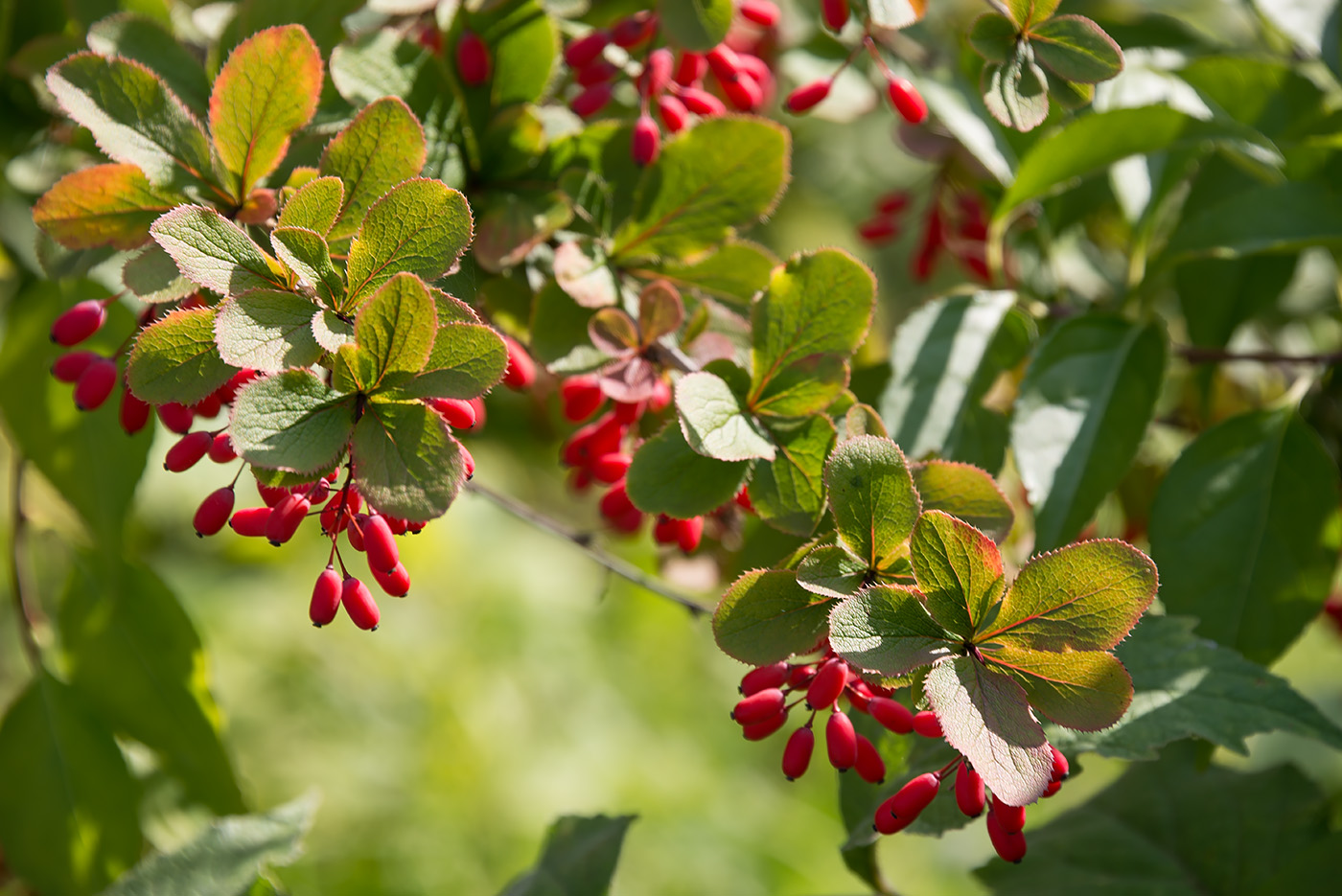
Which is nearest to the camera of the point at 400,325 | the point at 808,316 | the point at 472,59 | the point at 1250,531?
the point at 400,325

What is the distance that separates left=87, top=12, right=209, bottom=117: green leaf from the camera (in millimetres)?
558

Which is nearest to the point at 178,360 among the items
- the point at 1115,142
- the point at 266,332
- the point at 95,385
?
the point at 266,332

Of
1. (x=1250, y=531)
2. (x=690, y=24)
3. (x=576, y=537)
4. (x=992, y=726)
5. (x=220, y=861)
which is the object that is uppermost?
(x=690, y=24)

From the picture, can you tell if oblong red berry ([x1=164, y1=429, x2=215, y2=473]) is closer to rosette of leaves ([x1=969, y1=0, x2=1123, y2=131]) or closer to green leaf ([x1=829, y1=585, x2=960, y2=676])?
green leaf ([x1=829, y1=585, x2=960, y2=676])

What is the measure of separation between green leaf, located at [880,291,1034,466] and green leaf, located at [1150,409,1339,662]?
15 centimetres

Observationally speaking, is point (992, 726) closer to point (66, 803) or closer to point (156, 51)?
point (156, 51)

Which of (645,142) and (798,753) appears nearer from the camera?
(798,753)

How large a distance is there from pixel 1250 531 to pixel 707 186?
44 cm

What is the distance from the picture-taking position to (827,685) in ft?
1.34

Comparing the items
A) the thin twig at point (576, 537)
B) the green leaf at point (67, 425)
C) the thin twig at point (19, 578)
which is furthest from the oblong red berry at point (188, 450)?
the thin twig at point (19, 578)

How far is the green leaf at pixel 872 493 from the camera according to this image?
407mm

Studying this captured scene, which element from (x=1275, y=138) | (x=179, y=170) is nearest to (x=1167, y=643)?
(x=1275, y=138)

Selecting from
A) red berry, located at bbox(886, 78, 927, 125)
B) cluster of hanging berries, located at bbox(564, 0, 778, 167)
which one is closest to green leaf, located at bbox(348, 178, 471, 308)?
cluster of hanging berries, located at bbox(564, 0, 778, 167)

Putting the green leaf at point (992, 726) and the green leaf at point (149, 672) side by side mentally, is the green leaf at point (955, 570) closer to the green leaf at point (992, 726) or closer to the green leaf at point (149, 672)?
the green leaf at point (992, 726)
